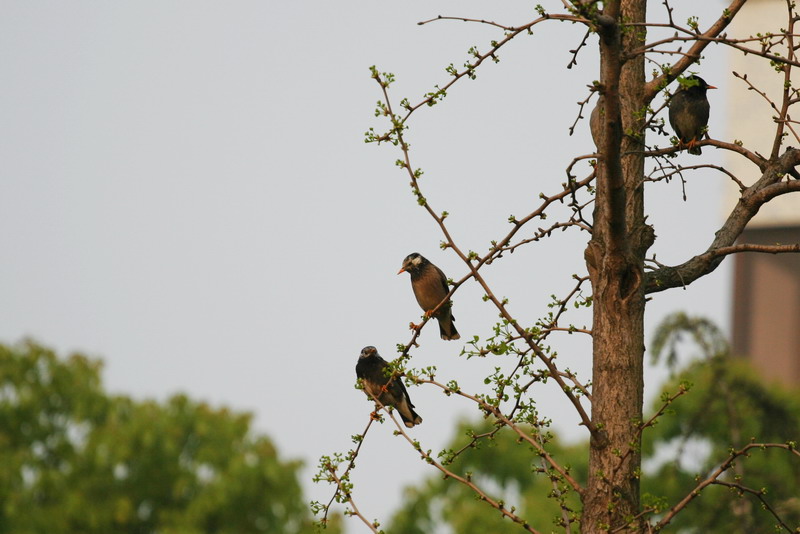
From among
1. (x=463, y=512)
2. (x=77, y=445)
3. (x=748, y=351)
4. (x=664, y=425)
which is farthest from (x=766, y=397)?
(x=77, y=445)

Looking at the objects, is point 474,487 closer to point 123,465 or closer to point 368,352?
point 368,352

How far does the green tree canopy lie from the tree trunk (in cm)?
2319

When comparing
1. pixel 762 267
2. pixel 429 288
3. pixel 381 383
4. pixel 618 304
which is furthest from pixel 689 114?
pixel 762 267

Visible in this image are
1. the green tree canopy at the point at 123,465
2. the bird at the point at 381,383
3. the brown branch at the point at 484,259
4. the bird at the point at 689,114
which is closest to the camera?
the brown branch at the point at 484,259

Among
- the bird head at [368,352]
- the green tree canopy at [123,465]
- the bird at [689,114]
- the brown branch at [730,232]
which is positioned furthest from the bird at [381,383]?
the green tree canopy at [123,465]

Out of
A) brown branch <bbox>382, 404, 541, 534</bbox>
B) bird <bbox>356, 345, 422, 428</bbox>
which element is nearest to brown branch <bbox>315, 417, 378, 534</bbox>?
brown branch <bbox>382, 404, 541, 534</bbox>

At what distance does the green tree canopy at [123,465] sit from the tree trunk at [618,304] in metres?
23.2

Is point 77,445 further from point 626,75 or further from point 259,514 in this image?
point 626,75

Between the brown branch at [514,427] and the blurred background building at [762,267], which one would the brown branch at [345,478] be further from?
the blurred background building at [762,267]

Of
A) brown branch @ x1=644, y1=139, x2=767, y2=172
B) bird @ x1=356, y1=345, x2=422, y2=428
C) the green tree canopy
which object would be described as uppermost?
the green tree canopy

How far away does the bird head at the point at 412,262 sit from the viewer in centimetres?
912

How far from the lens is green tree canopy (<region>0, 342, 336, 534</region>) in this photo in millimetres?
27219

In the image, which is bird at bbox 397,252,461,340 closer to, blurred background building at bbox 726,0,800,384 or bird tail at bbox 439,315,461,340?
bird tail at bbox 439,315,461,340

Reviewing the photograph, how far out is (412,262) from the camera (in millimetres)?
9141
